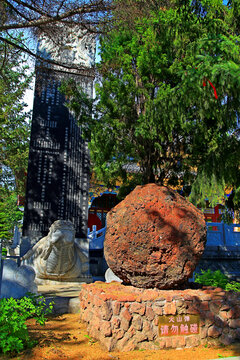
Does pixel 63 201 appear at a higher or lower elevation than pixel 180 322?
higher

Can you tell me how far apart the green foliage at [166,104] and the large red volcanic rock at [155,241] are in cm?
271

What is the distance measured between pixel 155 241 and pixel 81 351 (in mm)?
1444

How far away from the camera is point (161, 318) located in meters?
3.25

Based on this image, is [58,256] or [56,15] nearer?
[56,15]

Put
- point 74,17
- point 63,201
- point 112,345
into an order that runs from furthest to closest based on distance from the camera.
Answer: point 63,201, point 74,17, point 112,345

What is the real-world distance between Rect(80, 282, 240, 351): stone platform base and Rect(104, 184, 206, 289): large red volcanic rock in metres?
0.21

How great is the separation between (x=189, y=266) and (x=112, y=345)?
4.33 ft

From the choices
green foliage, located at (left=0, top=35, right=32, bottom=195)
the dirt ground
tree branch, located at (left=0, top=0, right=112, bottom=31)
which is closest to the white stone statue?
the dirt ground

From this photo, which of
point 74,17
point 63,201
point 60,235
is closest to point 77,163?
point 63,201

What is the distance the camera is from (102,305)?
10.7ft

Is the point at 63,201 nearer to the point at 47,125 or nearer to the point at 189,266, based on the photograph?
the point at 47,125

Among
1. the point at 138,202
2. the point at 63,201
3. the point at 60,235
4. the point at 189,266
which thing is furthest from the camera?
the point at 63,201

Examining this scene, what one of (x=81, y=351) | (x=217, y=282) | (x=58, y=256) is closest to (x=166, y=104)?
(x=217, y=282)

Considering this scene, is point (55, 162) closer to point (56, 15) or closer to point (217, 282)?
point (56, 15)
